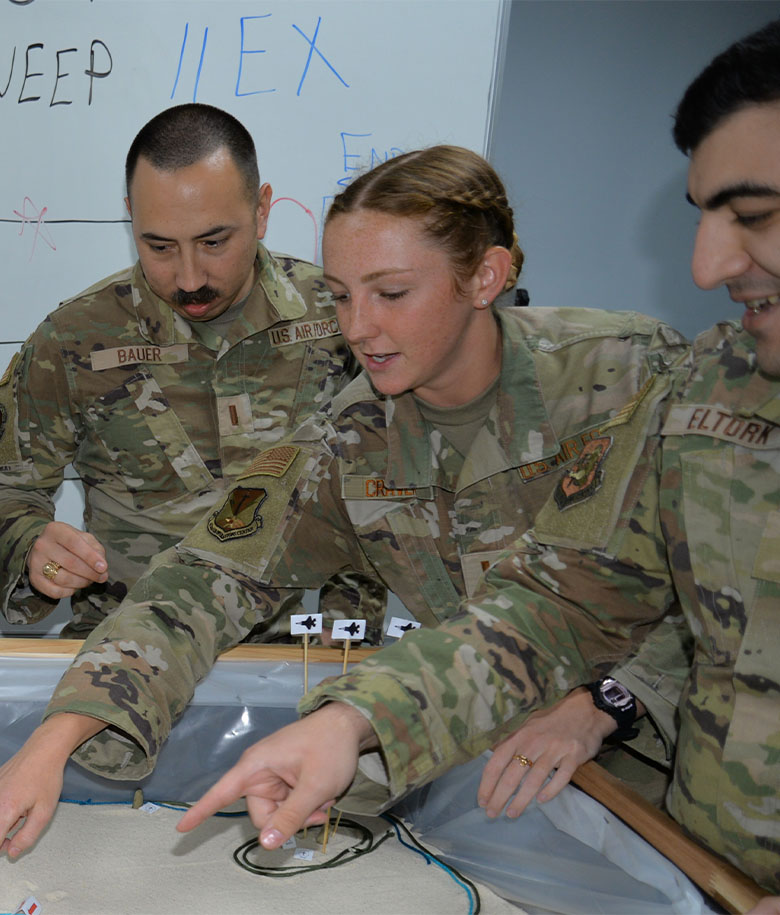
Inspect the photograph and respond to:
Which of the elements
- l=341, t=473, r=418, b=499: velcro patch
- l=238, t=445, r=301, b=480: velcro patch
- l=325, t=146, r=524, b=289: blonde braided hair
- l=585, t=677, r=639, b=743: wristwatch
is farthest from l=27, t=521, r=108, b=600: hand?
l=585, t=677, r=639, b=743: wristwatch

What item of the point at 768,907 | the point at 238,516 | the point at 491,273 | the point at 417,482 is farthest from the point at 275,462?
the point at 768,907

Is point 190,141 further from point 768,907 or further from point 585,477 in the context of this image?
point 768,907

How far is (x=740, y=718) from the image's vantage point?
93 cm

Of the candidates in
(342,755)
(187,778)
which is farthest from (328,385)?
(342,755)

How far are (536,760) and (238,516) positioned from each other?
57 cm

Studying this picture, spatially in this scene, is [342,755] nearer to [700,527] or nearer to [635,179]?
[700,527]

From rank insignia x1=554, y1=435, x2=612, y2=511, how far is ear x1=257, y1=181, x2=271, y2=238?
104cm

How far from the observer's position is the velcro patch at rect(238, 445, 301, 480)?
4.75 feet

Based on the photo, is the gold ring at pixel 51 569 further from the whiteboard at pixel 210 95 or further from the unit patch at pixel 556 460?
the whiteboard at pixel 210 95

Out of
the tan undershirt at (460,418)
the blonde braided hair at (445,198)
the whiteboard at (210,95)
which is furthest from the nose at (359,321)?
the whiteboard at (210,95)

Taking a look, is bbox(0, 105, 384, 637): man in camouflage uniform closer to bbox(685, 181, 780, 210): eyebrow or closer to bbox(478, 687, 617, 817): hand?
bbox(478, 687, 617, 817): hand

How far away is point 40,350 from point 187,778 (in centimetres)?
101

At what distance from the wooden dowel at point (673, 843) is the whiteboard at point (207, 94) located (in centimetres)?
163

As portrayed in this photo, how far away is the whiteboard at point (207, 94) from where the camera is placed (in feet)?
7.09
